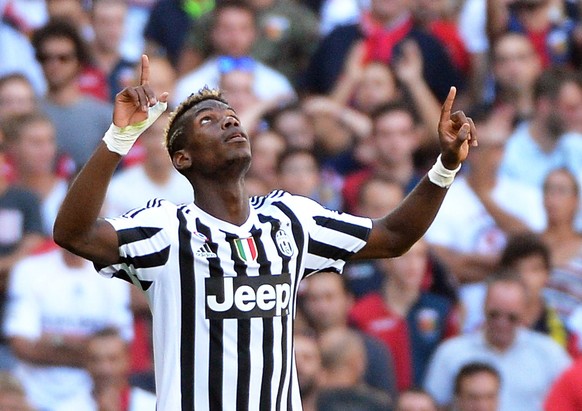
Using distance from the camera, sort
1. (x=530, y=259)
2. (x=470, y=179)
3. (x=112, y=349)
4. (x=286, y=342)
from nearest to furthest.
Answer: (x=286, y=342) < (x=112, y=349) < (x=530, y=259) < (x=470, y=179)

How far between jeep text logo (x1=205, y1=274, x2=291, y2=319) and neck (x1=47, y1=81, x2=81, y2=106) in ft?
16.4

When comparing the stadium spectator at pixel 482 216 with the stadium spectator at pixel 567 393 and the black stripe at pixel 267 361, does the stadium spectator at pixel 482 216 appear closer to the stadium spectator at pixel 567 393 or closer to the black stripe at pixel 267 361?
the stadium spectator at pixel 567 393

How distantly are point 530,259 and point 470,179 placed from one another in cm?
98

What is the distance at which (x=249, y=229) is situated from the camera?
4902 millimetres

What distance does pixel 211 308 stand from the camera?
475cm

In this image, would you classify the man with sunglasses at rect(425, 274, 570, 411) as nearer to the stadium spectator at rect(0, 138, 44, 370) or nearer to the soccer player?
the stadium spectator at rect(0, 138, 44, 370)

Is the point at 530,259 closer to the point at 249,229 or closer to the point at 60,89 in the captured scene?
the point at 60,89

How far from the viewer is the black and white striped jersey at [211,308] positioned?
15.5 ft

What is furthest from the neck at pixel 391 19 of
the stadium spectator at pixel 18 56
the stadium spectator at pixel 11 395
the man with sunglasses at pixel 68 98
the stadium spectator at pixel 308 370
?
the stadium spectator at pixel 11 395

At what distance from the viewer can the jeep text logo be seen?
4738 millimetres

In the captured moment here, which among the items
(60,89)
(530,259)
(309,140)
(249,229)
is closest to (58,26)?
(60,89)

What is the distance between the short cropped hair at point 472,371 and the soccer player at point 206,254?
315 cm

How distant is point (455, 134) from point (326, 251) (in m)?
0.61

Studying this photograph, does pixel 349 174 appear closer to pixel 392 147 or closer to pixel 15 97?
pixel 392 147
